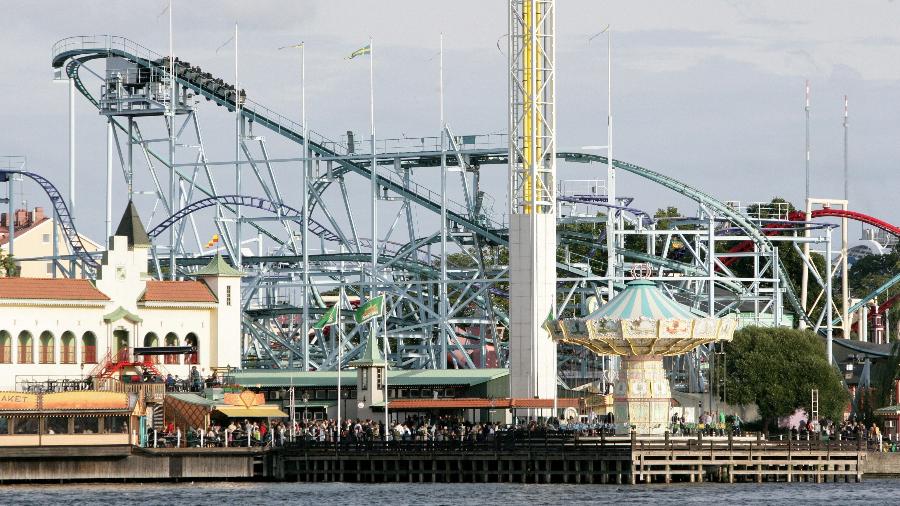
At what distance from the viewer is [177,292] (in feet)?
296

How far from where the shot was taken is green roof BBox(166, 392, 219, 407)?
79.1 metres

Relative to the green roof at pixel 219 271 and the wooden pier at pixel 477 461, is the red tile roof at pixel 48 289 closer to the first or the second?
the green roof at pixel 219 271

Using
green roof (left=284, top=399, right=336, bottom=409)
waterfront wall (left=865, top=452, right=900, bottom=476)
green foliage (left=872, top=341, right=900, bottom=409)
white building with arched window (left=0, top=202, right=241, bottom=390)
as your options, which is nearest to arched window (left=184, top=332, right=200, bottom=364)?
white building with arched window (left=0, top=202, right=241, bottom=390)

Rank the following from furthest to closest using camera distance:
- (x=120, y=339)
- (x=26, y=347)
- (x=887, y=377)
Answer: (x=887, y=377) < (x=120, y=339) < (x=26, y=347)

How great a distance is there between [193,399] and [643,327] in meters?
18.0

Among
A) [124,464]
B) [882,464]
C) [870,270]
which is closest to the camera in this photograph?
[124,464]

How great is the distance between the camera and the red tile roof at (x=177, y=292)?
3516 inches

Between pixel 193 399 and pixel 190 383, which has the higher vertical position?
pixel 190 383

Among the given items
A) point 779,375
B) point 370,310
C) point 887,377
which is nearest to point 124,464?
point 370,310

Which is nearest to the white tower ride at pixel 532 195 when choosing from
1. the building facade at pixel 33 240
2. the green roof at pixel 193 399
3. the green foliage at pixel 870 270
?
the green roof at pixel 193 399

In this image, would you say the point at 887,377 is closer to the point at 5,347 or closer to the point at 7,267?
the point at 5,347

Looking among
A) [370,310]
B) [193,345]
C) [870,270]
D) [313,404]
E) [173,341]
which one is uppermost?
[870,270]

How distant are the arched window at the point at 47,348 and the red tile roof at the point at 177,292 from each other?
15.4ft

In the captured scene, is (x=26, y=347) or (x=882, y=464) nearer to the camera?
(x=882, y=464)
